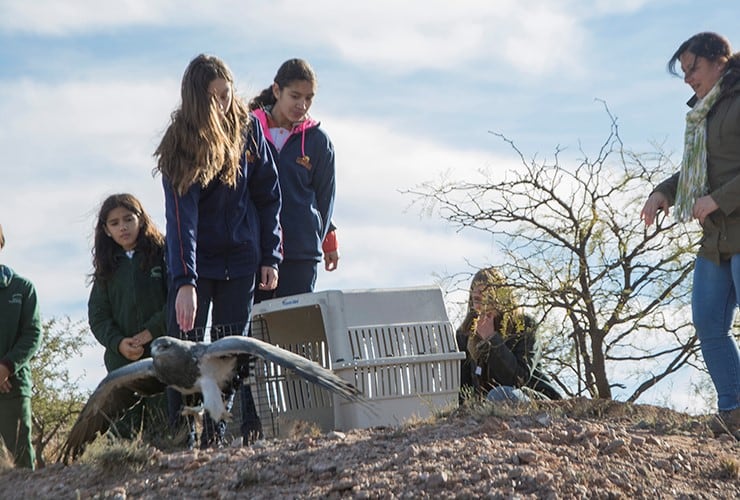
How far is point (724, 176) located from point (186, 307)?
9.84ft

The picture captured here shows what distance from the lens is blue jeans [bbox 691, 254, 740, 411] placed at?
597 centimetres

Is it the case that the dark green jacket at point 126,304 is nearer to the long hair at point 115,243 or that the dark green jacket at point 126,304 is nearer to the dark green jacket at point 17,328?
the long hair at point 115,243

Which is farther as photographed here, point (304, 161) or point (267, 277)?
point (304, 161)

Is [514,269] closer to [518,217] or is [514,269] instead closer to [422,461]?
[518,217]

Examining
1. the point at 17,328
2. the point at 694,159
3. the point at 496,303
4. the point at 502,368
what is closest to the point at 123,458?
the point at 17,328

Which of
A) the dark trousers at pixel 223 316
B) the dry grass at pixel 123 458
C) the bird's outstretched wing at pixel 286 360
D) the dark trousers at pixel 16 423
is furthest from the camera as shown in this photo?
the dark trousers at pixel 16 423

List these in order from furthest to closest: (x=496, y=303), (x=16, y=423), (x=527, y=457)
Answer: (x=496, y=303)
(x=16, y=423)
(x=527, y=457)

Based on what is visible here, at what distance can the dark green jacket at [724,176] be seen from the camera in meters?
5.92

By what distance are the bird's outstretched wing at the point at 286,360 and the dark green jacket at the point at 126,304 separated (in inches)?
57.6

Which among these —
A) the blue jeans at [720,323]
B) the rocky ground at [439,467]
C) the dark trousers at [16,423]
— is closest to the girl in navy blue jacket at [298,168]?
the rocky ground at [439,467]

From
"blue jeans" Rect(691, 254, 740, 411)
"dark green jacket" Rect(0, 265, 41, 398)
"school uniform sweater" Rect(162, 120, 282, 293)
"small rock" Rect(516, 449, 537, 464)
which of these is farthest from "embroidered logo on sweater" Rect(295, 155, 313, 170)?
"small rock" Rect(516, 449, 537, 464)

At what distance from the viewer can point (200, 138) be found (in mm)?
6082

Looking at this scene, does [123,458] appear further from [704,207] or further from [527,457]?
[704,207]

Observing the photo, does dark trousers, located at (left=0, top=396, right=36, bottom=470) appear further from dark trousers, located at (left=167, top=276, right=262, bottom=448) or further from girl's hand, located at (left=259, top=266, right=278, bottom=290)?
girl's hand, located at (left=259, top=266, right=278, bottom=290)
